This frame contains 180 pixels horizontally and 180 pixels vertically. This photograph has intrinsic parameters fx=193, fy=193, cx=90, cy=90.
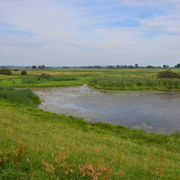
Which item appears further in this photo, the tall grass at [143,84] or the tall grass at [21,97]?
the tall grass at [143,84]

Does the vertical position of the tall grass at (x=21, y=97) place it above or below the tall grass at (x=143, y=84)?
below

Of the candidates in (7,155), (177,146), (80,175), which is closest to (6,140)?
(7,155)

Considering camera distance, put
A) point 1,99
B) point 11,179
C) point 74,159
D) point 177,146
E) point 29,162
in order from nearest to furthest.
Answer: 1. point 11,179
2. point 29,162
3. point 74,159
4. point 177,146
5. point 1,99

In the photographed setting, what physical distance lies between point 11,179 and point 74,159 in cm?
173

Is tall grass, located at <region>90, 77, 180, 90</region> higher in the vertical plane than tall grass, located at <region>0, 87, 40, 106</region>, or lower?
higher

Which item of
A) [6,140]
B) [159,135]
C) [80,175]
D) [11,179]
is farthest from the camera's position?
[159,135]

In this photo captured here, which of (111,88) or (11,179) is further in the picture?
(111,88)

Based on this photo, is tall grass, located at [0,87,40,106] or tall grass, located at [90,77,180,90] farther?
tall grass, located at [90,77,180,90]

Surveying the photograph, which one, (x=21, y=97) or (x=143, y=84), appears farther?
(x=143, y=84)

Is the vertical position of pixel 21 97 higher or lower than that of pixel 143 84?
lower

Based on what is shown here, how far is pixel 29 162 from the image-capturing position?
4.09 meters

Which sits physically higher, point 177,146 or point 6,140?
point 6,140

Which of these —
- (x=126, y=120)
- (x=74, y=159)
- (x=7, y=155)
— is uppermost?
(x=7, y=155)

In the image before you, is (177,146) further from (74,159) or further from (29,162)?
(29,162)
